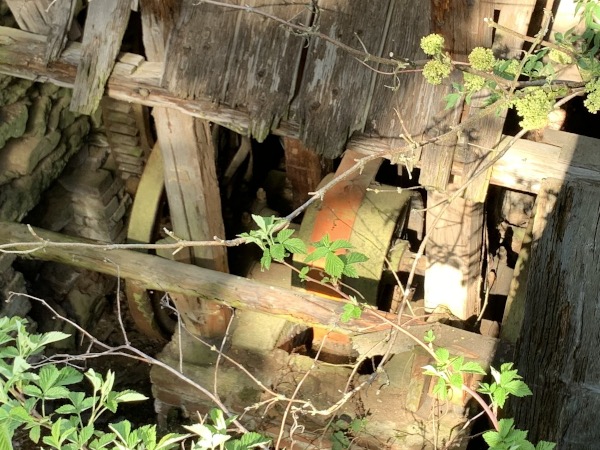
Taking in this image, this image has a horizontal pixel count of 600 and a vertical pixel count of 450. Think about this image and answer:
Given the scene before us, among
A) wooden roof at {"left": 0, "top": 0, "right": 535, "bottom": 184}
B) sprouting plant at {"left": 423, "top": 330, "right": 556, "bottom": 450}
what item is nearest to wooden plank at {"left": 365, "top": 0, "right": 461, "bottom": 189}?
wooden roof at {"left": 0, "top": 0, "right": 535, "bottom": 184}

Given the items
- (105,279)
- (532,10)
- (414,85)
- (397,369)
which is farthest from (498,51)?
(105,279)

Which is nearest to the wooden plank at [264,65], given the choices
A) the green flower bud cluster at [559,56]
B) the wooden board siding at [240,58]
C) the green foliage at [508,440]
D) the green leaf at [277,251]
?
the wooden board siding at [240,58]

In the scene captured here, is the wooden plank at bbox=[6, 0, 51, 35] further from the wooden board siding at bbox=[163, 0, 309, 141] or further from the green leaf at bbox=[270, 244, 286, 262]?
the green leaf at bbox=[270, 244, 286, 262]

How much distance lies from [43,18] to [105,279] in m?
2.28

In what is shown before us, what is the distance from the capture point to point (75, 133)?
4320 millimetres

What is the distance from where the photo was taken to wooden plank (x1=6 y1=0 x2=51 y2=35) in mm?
3057

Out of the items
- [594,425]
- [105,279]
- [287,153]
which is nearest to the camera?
[594,425]

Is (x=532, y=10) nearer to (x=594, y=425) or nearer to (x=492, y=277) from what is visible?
(x=594, y=425)

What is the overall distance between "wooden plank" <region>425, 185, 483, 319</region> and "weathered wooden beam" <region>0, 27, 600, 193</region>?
35cm

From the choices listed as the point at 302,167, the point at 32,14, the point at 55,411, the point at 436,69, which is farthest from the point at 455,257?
the point at 32,14

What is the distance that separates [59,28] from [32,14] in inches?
7.2

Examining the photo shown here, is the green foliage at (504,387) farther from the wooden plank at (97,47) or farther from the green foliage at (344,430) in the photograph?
the wooden plank at (97,47)

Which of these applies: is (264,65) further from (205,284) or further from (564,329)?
(564,329)

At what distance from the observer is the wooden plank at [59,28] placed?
300 cm
